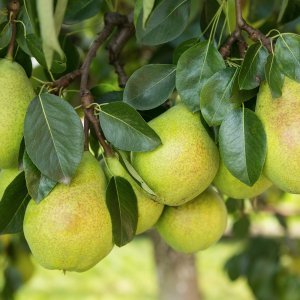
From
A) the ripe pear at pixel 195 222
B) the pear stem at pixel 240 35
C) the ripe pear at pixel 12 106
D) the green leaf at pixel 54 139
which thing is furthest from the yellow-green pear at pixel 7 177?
the pear stem at pixel 240 35

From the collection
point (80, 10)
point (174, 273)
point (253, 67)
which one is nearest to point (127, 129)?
point (253, 67)

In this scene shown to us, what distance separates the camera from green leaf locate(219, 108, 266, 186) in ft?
2.64

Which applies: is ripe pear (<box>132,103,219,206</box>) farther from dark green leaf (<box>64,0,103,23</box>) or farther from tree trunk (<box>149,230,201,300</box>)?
tree trunk (<box>149,230,201,300</box>)

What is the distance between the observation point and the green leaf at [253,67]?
2.64ft

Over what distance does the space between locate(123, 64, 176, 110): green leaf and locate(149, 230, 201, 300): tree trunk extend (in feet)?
3.22

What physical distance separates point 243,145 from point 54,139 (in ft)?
0.83

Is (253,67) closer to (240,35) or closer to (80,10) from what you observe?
(240,35)

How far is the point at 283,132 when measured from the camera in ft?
2.62

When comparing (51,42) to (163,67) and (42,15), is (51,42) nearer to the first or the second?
(42,15)

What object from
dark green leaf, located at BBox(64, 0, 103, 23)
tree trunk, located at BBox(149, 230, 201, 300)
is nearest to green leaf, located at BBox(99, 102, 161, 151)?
dark green leaf, located at BBox(64, 0, 103, 23)

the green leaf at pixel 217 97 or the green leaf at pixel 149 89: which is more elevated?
the green leaf at pixel 217 97

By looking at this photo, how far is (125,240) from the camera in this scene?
87cm

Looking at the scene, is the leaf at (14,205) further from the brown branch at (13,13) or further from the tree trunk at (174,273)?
the tree trunk at (174,273)

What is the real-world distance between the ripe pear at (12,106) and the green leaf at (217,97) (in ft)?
0.87
